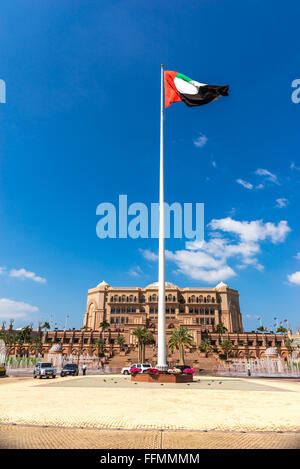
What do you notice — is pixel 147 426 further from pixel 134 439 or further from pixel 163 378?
pixel 163 378

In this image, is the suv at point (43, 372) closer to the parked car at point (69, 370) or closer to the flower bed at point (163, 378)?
the parked car at point (69, 370)

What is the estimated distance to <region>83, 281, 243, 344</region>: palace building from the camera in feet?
350

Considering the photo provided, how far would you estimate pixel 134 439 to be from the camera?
7758 millimetres

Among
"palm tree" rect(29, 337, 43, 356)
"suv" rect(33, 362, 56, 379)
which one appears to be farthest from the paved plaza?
"palm tree" rect(29, 337, 43, 356)

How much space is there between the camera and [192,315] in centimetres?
9575

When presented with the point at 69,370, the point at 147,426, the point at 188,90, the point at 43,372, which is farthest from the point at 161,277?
the point at 147,426

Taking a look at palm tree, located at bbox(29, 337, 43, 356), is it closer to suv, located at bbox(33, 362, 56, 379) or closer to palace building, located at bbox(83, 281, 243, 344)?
palace building, located at bbox(83, 281, 243, 344)

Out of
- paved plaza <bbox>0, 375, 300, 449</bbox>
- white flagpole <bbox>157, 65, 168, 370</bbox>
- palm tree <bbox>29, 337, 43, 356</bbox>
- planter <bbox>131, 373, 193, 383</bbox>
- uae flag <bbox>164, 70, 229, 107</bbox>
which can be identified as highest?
uae flag <bbox>164, 70, 229, 107</bbox>

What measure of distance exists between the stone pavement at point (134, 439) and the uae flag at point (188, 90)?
26.8 metres

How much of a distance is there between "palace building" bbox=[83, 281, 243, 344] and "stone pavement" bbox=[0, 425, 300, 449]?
95929mm
